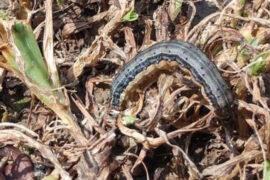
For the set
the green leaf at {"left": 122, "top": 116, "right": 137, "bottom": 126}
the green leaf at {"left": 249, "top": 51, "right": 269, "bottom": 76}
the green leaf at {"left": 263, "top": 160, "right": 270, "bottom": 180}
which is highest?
the green leaf at {"left": 122, "top": 116, "right": 137, "bottom": 126}

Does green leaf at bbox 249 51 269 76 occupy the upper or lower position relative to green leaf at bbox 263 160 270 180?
upper

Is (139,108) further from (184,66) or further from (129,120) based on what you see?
(184,66)

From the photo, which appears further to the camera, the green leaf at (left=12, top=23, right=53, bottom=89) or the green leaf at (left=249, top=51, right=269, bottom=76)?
the green leaf at (left=12, top=23, right=53, bottom=89)

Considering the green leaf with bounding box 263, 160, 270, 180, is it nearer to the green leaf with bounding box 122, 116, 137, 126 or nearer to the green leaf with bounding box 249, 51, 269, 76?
the green leaf with bounding box 249, 51, 269, 76

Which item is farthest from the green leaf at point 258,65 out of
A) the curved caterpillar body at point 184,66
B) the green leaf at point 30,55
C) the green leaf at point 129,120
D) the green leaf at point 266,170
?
the green leaf at point 30,55

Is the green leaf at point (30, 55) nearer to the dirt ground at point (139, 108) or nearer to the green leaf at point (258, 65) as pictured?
the dirt ground at point (139, 108)

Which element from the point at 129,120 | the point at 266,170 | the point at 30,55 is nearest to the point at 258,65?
the point at 266,170

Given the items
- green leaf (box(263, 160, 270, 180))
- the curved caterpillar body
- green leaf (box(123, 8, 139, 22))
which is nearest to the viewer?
green leaf (box(263, 160, 270, 180))

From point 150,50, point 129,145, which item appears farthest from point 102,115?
point 150,50

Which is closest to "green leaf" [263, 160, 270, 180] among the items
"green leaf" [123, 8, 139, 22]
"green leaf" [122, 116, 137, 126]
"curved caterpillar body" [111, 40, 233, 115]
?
"curved caterpillar body" [111, 40, 233, 115]
